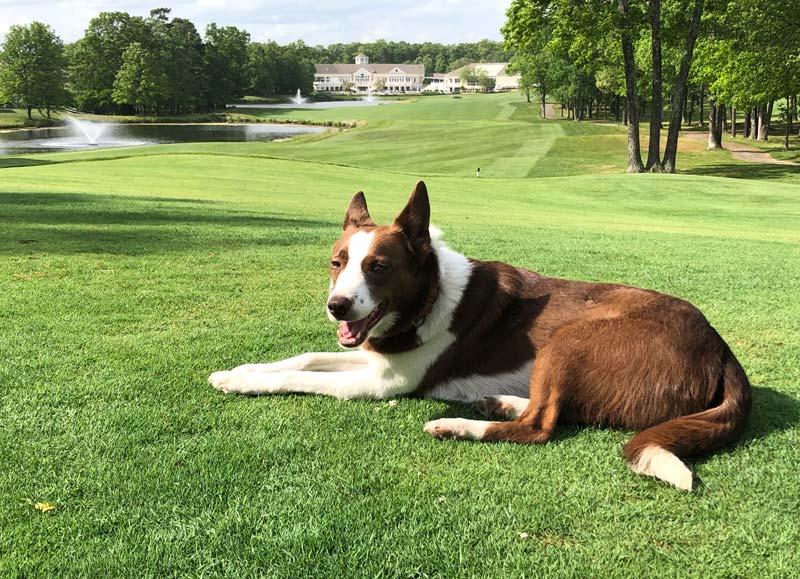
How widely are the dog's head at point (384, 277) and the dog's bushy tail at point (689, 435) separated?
62.8 inches

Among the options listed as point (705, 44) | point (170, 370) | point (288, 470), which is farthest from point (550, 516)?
point (705, 44)

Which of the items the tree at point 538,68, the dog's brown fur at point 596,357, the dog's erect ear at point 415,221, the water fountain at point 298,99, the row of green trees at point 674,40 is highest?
the water fountain at point 298,99

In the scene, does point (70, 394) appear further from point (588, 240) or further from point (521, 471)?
point (588, 240)

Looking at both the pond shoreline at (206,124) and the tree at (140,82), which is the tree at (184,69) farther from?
the pond shoreline at (206,124)

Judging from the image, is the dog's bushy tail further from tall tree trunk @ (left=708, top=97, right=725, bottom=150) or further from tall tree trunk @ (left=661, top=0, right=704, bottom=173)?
tall tree trunk @ (left=708, top=97, right=725, bottom=150)

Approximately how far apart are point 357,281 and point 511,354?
1.20 metres

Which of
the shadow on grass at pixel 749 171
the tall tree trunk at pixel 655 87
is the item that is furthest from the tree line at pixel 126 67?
the tall tree trunk at pixel 655 87

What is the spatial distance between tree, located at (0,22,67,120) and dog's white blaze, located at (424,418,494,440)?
365ft

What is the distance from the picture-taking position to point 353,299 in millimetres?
3602

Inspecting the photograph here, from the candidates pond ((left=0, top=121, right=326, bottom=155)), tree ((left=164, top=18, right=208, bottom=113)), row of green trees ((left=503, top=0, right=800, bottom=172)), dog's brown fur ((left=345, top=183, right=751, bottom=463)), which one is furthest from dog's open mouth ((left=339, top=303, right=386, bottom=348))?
tree ((left=164, top=18, right=208, bottom=113))

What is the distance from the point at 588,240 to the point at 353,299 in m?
8.90

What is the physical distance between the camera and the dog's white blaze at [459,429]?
11.8 feet

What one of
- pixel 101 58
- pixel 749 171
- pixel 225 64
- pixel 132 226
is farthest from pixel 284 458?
pixel 225 64

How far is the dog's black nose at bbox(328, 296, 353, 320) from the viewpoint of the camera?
3.56 meters
